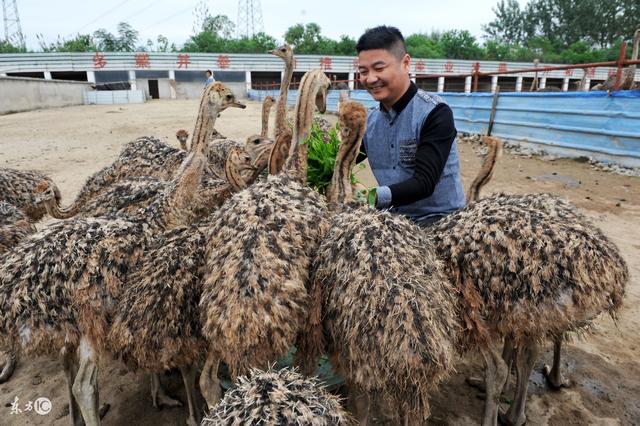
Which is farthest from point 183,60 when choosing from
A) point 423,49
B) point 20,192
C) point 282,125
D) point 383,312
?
point 383,312

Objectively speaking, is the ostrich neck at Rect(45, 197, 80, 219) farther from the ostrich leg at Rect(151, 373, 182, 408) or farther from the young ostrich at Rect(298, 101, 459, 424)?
the young ostrich at Rect(298, 101, 459, 424)

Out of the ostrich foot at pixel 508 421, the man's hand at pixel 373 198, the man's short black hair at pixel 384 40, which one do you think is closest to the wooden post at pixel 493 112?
the man's short black hair at pixel 384 40

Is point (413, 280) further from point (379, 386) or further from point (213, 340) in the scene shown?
point (213, 340)

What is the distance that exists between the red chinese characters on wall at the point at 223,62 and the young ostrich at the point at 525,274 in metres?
39.8

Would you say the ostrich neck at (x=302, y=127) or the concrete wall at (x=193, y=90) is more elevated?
the ostrich neck at (x=302, y=127)

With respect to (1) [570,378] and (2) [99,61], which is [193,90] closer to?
(2) [99,61]

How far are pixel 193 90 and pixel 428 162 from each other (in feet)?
129

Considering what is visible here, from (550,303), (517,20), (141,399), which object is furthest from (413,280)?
(517,20)

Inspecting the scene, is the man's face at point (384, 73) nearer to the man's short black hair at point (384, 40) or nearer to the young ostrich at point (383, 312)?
the man's short black hair at point (384, 40)

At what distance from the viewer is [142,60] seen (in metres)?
37.3

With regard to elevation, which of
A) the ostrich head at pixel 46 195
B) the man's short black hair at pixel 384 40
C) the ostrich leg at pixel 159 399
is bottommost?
the ostrich leg at pixel 159 399

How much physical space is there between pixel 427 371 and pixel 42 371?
11.9 ft

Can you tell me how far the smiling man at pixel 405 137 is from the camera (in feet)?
10.1

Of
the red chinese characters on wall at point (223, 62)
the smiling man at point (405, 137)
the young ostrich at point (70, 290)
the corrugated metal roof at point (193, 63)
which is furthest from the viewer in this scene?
the red chinese characters on wall at point (223, 62)
